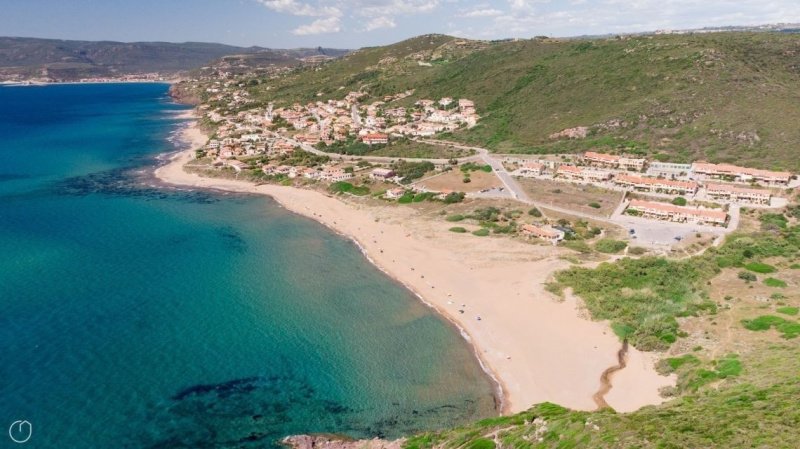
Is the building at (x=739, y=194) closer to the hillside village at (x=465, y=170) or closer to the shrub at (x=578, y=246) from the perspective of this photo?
the hillside village at (x=465, y=170)

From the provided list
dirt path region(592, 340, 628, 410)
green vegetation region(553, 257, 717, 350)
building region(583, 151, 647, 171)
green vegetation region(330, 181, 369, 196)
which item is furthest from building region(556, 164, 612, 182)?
dirt path region(592, 340, 628, 410)

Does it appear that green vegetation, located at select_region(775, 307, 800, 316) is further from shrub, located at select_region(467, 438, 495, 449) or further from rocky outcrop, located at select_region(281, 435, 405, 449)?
rocky outcrop, located at select_region(281, 435, 405, 449)

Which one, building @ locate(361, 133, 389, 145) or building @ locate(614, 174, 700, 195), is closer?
building @ locate(614, 174, 700, 195)

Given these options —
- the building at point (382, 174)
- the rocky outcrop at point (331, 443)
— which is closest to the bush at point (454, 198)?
the building at point (382, 174)

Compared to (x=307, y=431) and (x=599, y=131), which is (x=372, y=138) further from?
(x=307, y=431)

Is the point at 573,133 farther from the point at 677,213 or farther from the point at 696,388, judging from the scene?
the point at 696,388

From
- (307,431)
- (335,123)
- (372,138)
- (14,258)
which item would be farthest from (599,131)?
(14,258)

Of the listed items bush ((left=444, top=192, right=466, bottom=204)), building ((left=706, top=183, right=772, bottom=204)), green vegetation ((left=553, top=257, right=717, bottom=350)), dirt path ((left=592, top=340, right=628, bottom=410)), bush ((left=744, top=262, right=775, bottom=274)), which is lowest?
dirt path ((left=592, top=340, right=628, bottom=410))
